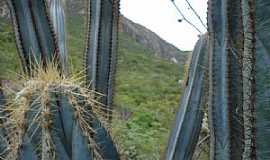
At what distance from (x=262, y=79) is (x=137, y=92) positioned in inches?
435

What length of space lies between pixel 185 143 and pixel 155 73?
1453 centimetres

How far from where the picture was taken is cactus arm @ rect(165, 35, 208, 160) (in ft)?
11.5

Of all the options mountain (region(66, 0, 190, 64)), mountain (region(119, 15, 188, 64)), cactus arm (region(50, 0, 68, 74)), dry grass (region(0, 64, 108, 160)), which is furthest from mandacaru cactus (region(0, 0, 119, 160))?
mountain (region(119, 15, 188, 64))

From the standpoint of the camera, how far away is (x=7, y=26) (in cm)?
1708

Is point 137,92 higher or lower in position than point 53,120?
lower

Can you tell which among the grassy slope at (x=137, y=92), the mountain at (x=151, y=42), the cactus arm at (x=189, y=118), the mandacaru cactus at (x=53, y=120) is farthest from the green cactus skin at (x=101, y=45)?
the mountain at (x=151, y=42)

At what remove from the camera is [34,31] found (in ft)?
9.97

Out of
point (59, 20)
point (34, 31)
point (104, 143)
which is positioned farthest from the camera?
point (59, 20)

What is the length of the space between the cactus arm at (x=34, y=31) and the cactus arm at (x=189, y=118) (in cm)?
80

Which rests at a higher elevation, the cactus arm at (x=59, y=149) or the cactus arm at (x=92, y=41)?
the cactus arm at (x=92, y=41)

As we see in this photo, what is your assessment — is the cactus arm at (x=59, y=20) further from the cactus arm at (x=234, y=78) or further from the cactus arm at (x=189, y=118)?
the cactus arm at (x=234, y=78)

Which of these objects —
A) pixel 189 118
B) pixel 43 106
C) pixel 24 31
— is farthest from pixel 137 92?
pixel 43 106

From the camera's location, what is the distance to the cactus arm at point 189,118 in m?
3.52

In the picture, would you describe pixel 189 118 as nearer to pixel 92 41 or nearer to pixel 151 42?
pixel 92 41
